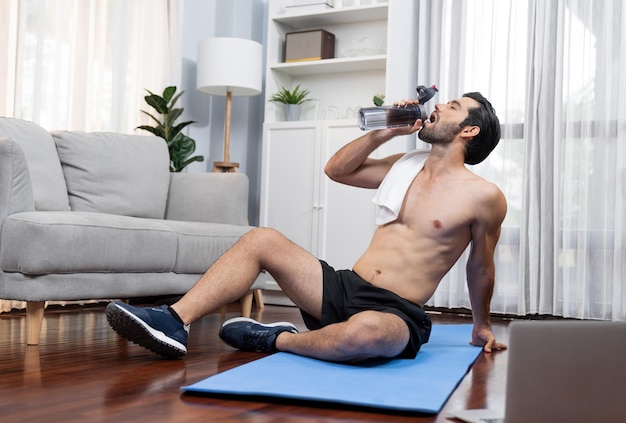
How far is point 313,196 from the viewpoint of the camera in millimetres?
4480

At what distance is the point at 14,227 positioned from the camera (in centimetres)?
239

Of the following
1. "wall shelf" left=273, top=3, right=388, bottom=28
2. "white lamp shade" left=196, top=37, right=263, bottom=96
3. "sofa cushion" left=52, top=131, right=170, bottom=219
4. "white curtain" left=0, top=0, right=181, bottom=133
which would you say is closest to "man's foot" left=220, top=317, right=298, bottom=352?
"sofa cushion" left=52, top=131, right=170, bottom=219

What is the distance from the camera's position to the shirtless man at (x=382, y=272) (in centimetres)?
200

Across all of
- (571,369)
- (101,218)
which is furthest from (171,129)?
(571,369)

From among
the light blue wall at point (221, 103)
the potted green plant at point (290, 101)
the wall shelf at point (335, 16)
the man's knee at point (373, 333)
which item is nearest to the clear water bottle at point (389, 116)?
the man's knee at point (373, 333)

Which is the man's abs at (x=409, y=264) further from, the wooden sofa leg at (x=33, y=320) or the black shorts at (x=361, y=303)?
the wooden sofa leg at (x=33, y=320)

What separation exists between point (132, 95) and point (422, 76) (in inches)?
64.6

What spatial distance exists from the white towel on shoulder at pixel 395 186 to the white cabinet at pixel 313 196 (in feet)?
6.24

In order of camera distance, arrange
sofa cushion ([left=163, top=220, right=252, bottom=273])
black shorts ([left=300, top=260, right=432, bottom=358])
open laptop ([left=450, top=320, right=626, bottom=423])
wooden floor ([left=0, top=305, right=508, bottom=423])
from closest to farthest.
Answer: open laptop ([left=450, top=320, right=626, bottom=423])
wooden floor ([left=0, top=305, right=508, bottom=423])
black shorts ([left=300, top=260, right=432, bottom=358])
sofa cushion ([left=163, top=220, right=252, bottom=273])

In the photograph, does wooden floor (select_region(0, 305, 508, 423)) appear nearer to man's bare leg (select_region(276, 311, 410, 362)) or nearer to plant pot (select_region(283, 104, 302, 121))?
man's bare leg (select_region(276, 311, 410, 362))

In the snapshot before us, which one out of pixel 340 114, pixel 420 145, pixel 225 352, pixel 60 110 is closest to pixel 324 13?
pixel 340 114

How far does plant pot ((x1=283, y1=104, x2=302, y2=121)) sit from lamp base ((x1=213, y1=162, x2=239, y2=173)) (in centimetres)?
51

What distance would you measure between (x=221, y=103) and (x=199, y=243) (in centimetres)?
214

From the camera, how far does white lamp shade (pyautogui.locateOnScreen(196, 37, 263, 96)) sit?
4383mm
